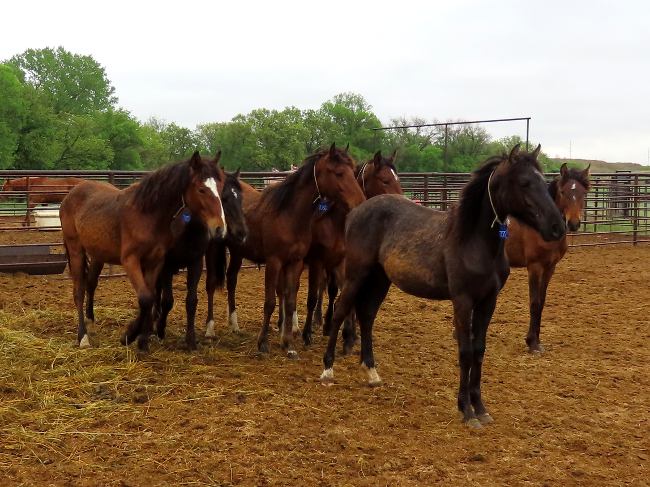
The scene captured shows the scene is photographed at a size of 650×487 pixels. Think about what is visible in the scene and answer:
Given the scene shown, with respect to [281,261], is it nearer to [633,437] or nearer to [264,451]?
[264,451]

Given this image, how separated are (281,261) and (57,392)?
2.27m

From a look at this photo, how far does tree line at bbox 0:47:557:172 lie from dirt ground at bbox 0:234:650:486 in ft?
72.4

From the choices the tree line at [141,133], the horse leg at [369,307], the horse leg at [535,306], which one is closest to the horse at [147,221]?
the horse leg at [369,307]

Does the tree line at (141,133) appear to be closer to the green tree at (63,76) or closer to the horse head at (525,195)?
the green tree at (63,76)

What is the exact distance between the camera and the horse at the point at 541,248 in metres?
6.14

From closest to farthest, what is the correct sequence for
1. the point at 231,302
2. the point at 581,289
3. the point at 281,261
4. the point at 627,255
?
the point at 281,261 → the point at 231,302 → the point at 581,289 → the point at 627,255

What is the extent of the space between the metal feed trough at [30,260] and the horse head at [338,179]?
4989 millimetres

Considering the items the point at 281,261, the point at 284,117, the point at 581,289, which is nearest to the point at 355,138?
the point at 284,117

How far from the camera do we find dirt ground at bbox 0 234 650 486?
3.33 metres

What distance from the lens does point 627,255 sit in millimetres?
12836

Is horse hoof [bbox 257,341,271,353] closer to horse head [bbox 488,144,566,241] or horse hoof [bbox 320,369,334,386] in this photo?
horse hoof [bbox 320,369,334,386]

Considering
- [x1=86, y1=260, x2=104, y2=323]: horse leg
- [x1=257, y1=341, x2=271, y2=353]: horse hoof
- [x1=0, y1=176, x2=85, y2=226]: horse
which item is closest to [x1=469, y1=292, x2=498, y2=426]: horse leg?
[x1=257, y1=341, x2=271, y2=353]: horse hoof

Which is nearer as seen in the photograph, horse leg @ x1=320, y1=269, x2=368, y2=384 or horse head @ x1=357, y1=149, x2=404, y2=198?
horse leg @ x1=320, y1=269, x2=368, y2=384

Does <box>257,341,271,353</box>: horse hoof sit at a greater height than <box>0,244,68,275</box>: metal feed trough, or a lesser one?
lesser
